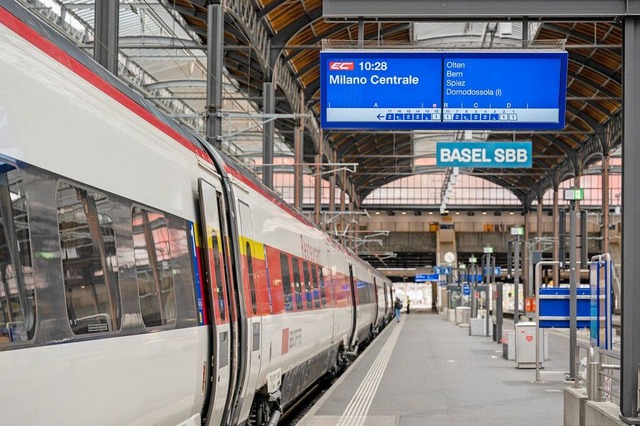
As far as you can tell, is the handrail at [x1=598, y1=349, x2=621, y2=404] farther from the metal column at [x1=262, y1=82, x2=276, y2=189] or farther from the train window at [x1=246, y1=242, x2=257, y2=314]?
the metal column at [x1=262, y1=82, x2=276, y2=189]

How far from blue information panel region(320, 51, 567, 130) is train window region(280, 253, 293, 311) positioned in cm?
231

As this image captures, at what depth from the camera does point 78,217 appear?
5766 mm

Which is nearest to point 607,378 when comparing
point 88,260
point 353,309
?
point 88,260

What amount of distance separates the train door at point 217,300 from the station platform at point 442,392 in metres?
5.34

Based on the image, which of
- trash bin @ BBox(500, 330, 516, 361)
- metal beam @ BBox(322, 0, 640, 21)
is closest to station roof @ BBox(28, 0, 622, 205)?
trash bin @ BBox(500, 330, 516, 361)

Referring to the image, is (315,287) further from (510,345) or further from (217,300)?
(510,345)

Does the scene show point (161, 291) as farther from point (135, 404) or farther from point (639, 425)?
point (639, 425)

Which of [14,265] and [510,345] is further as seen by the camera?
[510,345]

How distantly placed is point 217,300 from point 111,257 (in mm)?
2846

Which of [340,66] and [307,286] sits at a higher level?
[340,66]

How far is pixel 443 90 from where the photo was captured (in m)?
14.9

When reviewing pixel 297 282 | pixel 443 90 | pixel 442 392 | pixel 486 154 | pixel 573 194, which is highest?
pixel 486 154

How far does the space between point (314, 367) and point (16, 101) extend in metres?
14.3

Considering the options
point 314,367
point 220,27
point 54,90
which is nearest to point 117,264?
point 54,90
